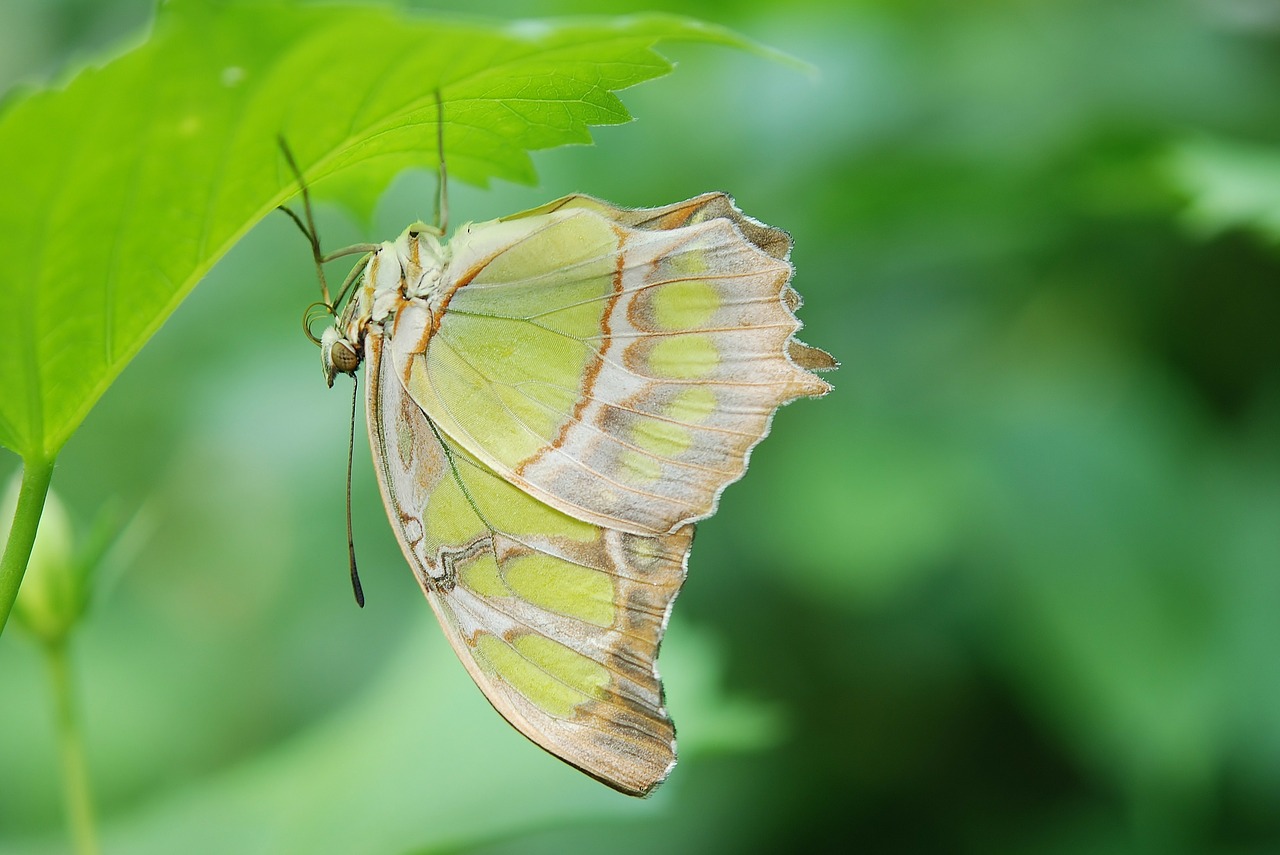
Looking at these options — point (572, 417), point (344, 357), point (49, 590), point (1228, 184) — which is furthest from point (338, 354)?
point (1228, 184)

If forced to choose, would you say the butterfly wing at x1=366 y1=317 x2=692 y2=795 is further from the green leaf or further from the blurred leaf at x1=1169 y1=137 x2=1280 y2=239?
the blurred leaf at x1=1169 y1=137 x2=1280 y2=239

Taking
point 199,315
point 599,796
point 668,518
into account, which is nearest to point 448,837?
point 599,796

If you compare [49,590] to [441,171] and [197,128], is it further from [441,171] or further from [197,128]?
[197,128]

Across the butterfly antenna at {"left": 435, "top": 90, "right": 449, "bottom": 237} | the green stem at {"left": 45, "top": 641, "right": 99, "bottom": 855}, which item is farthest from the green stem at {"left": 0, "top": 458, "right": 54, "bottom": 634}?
the green stem at {"left": 45, "top": 641, "right": 99, "bottom": 855}

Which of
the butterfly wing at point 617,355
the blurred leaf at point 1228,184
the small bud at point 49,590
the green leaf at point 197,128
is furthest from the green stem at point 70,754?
the blurred leaf at point 1228,184

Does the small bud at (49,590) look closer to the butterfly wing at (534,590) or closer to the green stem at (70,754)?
the green stem at (70,754)

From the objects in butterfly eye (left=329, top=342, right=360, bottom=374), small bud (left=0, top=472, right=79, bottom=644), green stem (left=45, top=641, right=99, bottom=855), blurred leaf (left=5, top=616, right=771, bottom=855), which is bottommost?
blurred leaf (left=5, top=616, right=771, bottom=855)

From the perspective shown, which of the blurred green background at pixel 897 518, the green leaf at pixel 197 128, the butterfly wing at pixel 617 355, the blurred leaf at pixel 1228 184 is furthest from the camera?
the blurred green background at pixel 897 518
